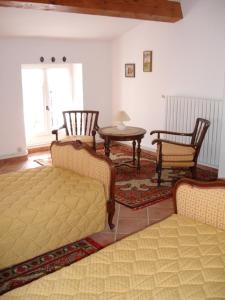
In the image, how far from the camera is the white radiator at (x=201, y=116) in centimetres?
482

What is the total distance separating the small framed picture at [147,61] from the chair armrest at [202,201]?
3676 millimetres

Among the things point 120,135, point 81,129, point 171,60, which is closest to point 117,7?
point 171,60

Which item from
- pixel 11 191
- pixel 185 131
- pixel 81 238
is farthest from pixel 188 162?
pixel 11 191

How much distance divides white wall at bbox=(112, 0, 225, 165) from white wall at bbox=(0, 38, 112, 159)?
15.4 inches

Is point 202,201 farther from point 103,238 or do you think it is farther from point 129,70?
point 129,70

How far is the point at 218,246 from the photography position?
204 cm

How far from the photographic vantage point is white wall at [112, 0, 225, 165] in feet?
15.6

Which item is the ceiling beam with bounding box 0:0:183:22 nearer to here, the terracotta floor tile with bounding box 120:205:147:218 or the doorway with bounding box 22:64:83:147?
the doorway with bounding box 22:64:83:147

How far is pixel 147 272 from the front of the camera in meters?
1.80

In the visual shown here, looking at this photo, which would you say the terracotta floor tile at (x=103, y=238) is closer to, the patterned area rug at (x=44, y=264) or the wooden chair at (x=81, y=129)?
the patterned area rug at (x=44, y=264)

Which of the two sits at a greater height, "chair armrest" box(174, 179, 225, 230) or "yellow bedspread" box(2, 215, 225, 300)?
"chair armrest" box(174, 179, 225, 230)

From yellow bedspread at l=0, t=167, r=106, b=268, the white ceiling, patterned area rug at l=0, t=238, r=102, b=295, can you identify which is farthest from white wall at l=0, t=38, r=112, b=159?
patterned area rug at l=0, t=238, r=102, b=295

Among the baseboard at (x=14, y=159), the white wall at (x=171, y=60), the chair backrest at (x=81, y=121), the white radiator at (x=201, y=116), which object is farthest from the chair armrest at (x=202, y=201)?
the baseboard at (x=14, y=159)

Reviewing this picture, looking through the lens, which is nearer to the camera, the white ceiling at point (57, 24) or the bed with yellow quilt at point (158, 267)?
the bed with yellow quilt at point (158, 267)
